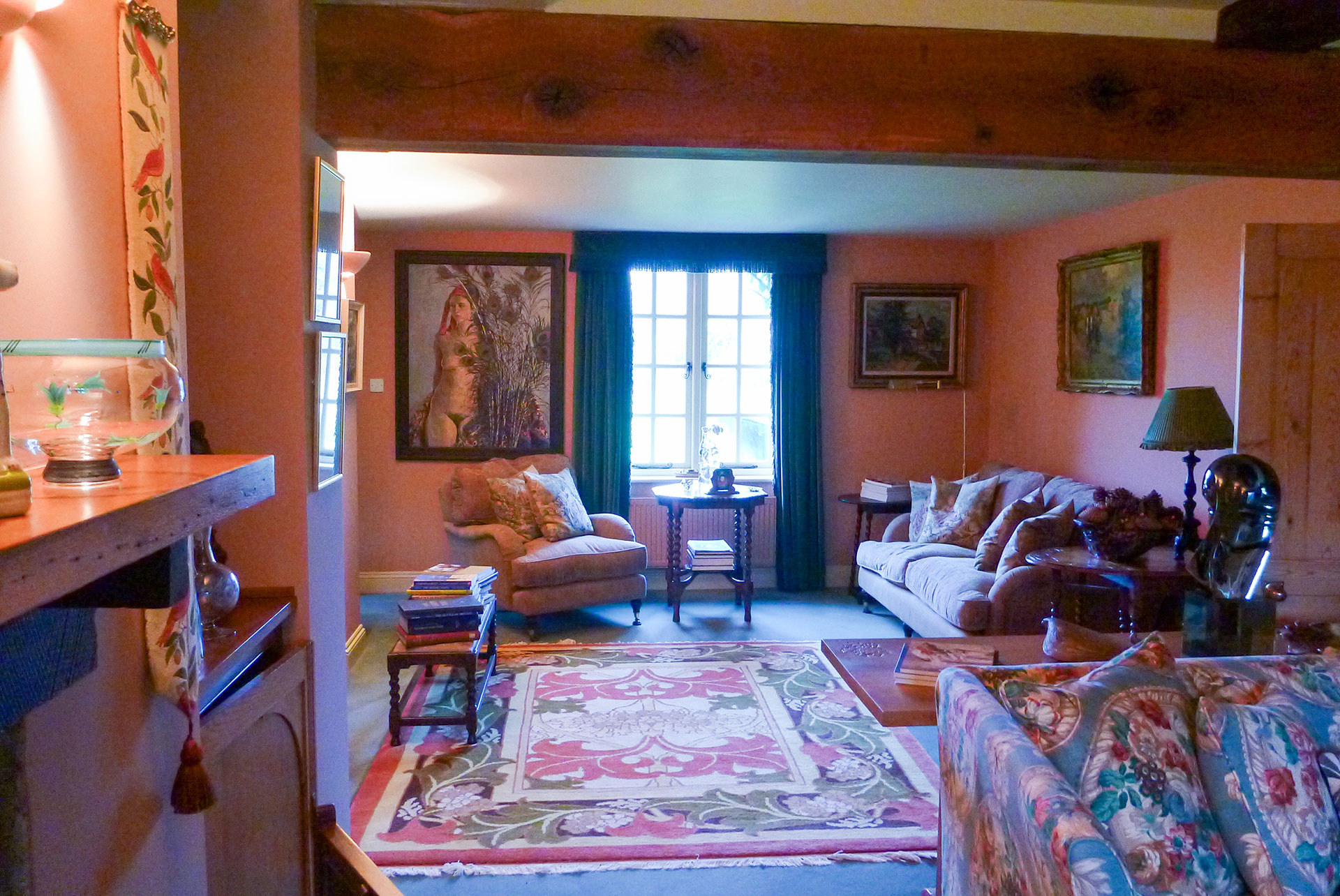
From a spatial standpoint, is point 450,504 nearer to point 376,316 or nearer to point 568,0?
point 376,316

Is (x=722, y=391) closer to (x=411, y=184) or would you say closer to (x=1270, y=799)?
(x=411, y=184)

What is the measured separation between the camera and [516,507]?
5.54m

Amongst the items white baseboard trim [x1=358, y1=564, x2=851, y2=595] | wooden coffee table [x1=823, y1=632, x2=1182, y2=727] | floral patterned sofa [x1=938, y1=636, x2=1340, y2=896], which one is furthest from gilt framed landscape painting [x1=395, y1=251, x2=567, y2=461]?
floral patterned sofa [x1=938, y1=636, x2=1340, y2=896]

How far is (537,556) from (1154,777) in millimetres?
3744

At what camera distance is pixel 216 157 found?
215cm

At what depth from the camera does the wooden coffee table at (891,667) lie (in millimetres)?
2377

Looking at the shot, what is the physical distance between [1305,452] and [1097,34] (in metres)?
1.65

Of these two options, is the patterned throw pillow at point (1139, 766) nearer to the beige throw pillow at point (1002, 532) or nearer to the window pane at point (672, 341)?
the beige throw pillow at point (1002, 532)

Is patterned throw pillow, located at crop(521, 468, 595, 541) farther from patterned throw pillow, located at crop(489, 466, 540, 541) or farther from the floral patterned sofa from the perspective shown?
the floral patterned sofa

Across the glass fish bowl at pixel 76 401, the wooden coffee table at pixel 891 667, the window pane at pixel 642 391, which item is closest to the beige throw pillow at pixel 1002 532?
the wooden coffee table at pixel 891 667

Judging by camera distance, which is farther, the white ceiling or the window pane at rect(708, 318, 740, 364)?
the window pane at rect(708, 318, 740, 364)

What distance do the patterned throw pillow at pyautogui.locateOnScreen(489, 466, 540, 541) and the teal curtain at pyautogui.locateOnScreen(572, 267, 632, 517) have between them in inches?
27.7

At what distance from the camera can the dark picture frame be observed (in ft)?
7.35

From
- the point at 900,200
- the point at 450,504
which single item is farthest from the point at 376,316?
the point at 900,200
